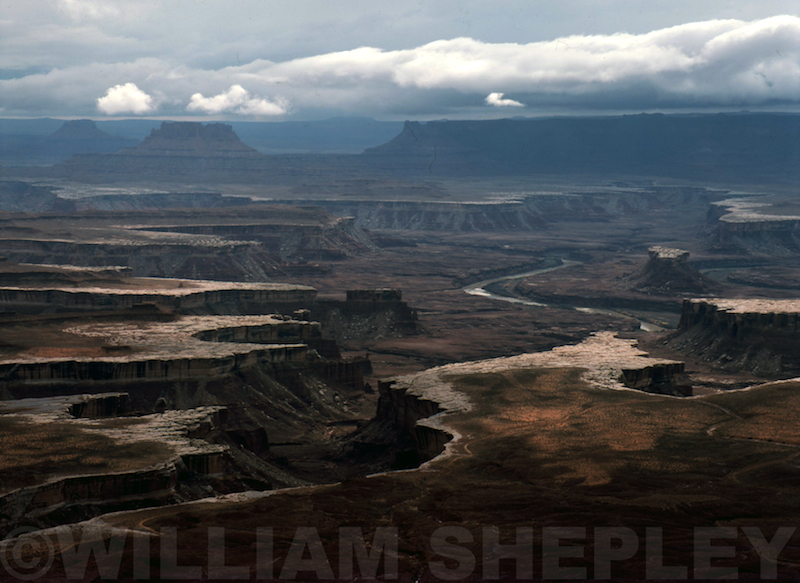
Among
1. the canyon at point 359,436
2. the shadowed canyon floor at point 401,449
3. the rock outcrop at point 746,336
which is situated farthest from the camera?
the rock outcrop at point 746,336

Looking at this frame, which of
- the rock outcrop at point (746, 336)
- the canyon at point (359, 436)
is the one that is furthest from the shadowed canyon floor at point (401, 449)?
the rock outcrop at point (746, 336)

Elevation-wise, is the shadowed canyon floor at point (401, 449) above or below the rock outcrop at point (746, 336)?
above

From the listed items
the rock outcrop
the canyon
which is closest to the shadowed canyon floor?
the canyon

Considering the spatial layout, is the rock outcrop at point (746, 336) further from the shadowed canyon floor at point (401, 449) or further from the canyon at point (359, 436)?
the shadowed canyon floor at point (401, 449)

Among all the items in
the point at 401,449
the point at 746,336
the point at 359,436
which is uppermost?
the point at 401,449

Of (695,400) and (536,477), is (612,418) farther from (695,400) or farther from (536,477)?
(536,477)

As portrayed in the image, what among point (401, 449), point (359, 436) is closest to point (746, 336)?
point (359, 436)

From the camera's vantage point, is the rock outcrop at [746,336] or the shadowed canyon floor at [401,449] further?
the rock outcrop at [746,336]

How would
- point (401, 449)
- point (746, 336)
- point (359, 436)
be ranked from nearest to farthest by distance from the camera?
point (401, 449) < point (359, 436) < point (746, 336)

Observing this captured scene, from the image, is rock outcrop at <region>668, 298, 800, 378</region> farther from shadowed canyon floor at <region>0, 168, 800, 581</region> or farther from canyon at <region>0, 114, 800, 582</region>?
shadowed canyon floor at <region>0, 168, 800, 581</region>

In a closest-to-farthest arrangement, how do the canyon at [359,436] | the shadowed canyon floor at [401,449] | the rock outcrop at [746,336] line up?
1. the shadowed canyon floor at [401,449]
2. the canyon at [359,436]
3. the rock outcrop at [746,336]

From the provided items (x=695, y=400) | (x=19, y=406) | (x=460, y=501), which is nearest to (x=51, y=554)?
(x=460, y=501)

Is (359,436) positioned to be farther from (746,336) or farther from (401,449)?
(746,336)
